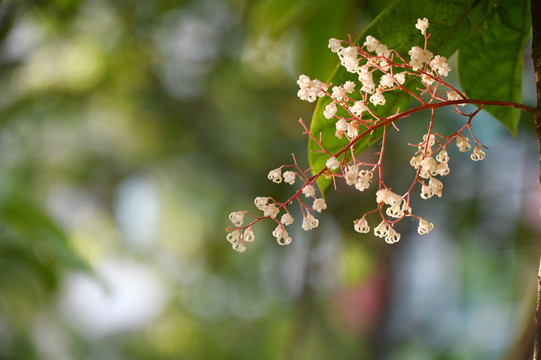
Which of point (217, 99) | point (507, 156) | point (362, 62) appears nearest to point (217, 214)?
point (217, 99)

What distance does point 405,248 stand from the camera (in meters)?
1.81

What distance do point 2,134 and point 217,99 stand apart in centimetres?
83

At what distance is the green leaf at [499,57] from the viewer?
47cm

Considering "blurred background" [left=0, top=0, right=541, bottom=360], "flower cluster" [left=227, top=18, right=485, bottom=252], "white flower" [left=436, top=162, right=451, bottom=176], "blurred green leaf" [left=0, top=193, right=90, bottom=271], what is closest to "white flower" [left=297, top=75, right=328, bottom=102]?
"flower cluster" [left=227, top=18, right=485, bottom=252]

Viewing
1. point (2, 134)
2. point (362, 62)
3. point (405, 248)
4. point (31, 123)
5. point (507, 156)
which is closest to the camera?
point (362, 62)

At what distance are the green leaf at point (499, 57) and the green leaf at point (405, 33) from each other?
35 millimetres

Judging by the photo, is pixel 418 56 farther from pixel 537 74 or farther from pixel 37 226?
pixel 37 226

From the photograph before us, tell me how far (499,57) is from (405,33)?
130 millimetres

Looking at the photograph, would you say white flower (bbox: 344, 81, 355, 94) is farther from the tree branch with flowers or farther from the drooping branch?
the drooping branch

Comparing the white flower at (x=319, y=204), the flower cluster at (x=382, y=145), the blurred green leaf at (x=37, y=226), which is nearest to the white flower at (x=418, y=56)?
the flower cluster at (x=382, y=145)

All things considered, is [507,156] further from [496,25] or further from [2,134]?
[2,134]

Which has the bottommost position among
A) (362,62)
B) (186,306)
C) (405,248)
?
(362,62)

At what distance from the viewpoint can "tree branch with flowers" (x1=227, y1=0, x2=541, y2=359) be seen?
1.26 ft

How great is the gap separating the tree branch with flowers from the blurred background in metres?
0.76
